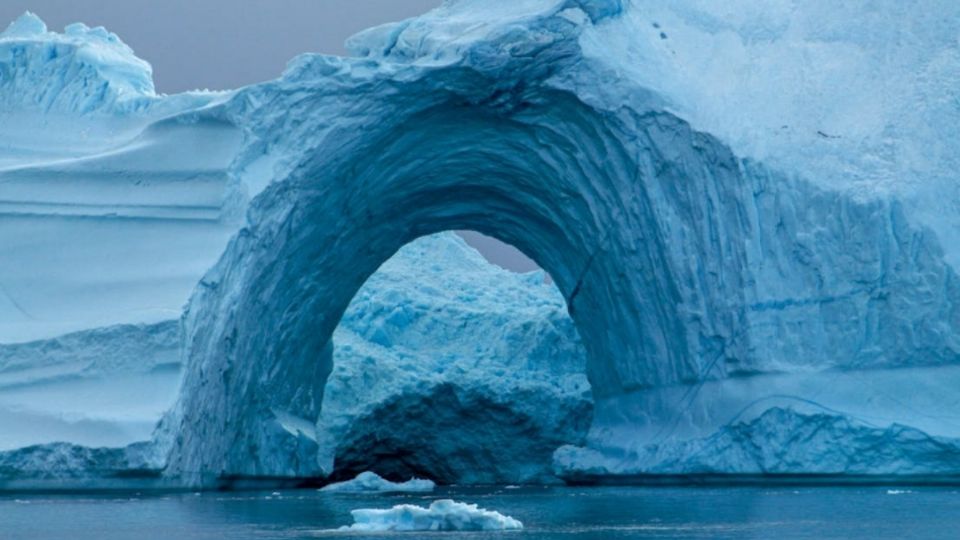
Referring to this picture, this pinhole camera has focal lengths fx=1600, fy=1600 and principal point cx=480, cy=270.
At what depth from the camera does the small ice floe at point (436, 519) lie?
7.67 meters

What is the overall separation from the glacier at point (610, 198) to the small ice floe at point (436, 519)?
11.6 feet

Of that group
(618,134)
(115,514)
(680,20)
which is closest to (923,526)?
(115,514)

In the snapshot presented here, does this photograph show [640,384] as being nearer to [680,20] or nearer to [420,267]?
[680,20]

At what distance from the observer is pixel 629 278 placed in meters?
14.6

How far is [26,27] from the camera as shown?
1409cm

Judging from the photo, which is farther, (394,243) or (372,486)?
(394,243)

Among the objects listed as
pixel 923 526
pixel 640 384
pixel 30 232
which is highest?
pixel 30 232

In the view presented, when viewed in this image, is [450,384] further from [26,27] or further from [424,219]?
[26,27]

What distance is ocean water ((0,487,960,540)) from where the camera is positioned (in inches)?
287

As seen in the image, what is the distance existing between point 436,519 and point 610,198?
6.90 meters

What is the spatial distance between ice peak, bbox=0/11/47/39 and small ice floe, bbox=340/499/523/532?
761 centimetres

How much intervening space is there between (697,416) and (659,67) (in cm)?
302

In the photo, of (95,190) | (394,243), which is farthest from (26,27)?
(394,243)

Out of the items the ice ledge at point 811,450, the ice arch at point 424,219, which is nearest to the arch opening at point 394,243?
the ice arch at point 424,219
